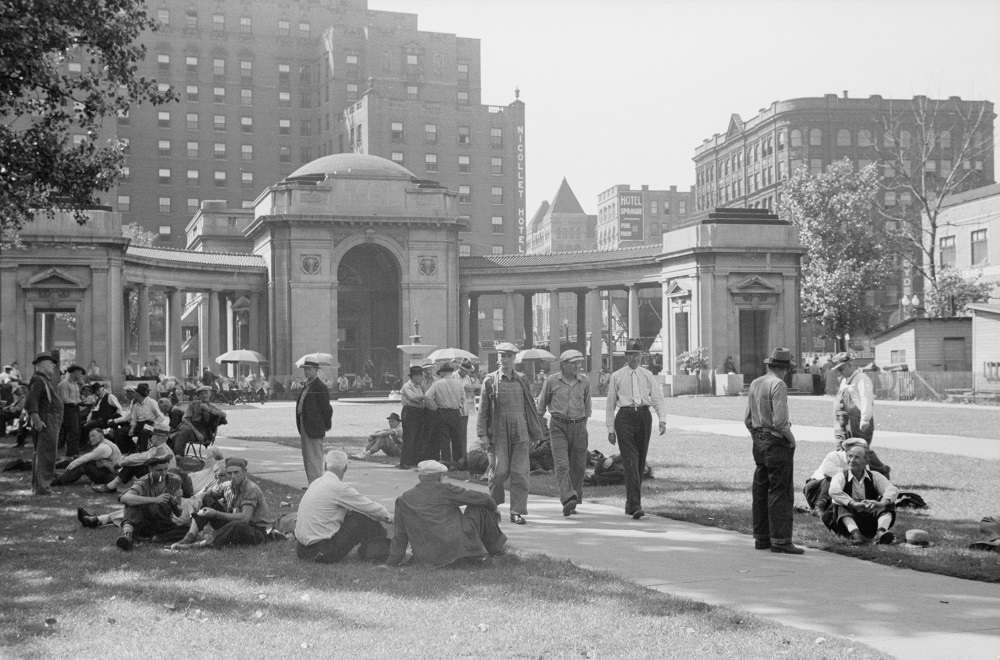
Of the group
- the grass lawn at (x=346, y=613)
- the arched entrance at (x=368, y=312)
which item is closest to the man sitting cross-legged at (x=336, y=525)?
the grass lawn at (x=346, y=613)

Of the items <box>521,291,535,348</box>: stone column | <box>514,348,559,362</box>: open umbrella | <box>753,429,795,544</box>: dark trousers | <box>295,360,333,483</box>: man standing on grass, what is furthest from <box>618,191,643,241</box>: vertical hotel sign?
<box>753,429,795,544</box>: dark trousers

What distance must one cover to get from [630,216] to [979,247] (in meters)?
92.5

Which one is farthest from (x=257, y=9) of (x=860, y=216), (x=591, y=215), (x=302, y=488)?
(x=302, y=488)

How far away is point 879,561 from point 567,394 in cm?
430

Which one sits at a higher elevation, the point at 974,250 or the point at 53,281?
the point at 974,250

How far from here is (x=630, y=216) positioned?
15438 cm

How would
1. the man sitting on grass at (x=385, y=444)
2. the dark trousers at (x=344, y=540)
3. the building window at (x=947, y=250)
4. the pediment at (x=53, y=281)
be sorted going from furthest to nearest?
the building window at (x=947, y=250) → the pediment at (x=53, y=281) → the man sitting on grass at (x=385, y=444) → the dark trousers at (x=344, y=540)

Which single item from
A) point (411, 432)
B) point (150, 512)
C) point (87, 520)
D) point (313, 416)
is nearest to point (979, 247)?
point (411, 432)

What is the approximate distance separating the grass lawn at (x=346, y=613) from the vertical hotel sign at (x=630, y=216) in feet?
477

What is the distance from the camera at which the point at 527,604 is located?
8.11 m

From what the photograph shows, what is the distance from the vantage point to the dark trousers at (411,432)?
61.5ft

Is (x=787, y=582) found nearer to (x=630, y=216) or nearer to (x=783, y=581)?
(x=783, y=581)

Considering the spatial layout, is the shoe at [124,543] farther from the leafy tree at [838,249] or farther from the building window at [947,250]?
the building window at [947,250]

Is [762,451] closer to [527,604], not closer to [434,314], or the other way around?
[527,604]
